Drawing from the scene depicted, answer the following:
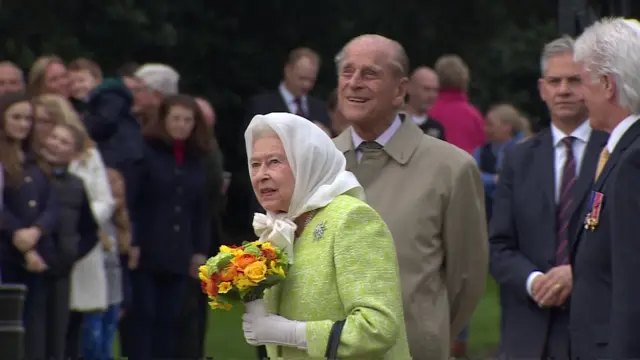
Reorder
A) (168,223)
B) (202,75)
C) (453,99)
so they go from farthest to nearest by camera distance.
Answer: (202,75) → (453,99) → (168,223)

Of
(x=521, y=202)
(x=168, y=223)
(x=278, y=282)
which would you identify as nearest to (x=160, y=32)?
(x=168, y=223)

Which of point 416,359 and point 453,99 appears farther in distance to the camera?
point 453,99

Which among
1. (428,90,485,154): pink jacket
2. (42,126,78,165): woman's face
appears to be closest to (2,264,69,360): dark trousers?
(42,126,78,165): woman's face

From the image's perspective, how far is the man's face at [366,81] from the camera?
6375 mm

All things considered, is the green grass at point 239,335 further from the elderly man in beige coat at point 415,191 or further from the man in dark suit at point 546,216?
the elderly man in beige coat at point 415,191

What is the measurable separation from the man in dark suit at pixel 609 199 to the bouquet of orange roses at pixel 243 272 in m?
1.12

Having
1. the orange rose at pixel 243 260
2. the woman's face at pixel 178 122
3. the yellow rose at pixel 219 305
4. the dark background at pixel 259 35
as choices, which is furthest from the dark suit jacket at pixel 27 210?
the dark background at pixel 259 35

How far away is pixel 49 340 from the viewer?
9750 millimetres

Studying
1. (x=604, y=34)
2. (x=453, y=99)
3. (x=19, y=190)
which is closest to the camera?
(x=604, y=34)

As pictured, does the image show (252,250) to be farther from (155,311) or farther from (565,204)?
(155,311)

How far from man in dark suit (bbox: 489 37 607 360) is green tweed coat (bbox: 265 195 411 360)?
7.67 feet

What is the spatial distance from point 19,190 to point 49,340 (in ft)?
3.27

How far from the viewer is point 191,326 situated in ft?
37.6

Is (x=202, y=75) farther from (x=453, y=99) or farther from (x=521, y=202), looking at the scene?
(x=521, y=202)
